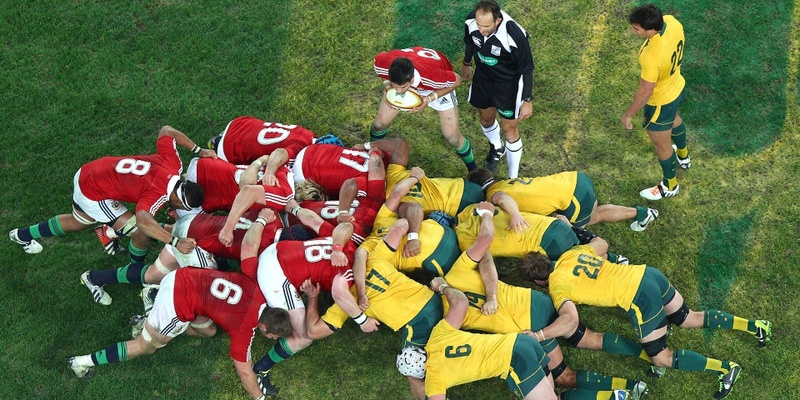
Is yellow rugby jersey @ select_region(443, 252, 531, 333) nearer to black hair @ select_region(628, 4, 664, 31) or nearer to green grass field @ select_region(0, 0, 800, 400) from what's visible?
green grass field @ select_region(0, 0, 800, 400)

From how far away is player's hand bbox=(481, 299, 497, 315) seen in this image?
6.67 meters

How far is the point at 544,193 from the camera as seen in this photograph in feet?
24.6

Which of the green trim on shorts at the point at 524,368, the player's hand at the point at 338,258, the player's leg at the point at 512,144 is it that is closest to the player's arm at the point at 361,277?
the player's hand at the point at 338,258

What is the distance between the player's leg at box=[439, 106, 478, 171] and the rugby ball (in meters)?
0.71

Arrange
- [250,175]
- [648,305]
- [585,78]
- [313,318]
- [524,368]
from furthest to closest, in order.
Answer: [585,78], [250,175], [313,318], [648,305], [524,368]

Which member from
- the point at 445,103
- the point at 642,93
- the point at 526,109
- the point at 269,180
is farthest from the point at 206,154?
the point at 642,93

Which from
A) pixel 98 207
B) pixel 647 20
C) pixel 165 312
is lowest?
pixel 165 312

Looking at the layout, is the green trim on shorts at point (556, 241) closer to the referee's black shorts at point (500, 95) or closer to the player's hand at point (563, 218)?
the player's hand at point (563, 218)

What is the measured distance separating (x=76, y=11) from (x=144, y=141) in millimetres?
2467

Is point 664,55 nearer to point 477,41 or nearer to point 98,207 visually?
point 477,41

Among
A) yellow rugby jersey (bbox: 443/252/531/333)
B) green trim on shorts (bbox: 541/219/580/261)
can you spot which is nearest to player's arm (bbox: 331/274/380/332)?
yellow rugby jersey (bbox: 443/252/531/333)

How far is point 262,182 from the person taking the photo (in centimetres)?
744

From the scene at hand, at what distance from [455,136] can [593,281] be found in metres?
2.36

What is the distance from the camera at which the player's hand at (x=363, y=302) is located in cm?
672
